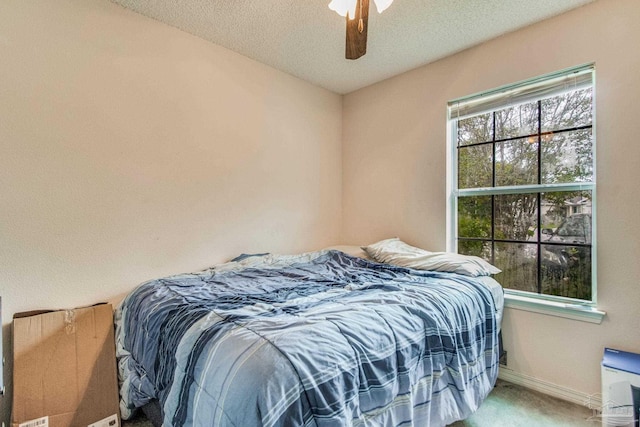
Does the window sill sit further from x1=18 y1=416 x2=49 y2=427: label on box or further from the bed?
x1=18 y1=416 x2=49 y2=427: label on box

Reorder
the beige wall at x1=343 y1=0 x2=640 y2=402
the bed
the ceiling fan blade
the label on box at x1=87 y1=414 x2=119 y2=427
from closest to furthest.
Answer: the bed < the ceiling fan blade < the label on box at x1=87 y1=414 x2=119 y2=427 < the beige wall at x1=343 y1=0 x2=640 y2=402

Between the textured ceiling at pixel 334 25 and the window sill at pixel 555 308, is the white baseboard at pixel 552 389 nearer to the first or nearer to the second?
the window sill at pixel 555 308

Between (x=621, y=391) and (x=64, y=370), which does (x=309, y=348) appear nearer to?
(x=64, y=370)

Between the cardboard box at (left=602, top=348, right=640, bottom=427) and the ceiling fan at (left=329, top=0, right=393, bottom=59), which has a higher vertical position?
the ceiling fan at (left=329, top=0, right=393, bottom=59)

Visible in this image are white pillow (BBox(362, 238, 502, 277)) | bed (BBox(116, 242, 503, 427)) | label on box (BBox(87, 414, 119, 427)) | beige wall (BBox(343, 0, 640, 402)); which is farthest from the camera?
white pillow (BBox(362, 238, 502, 277))

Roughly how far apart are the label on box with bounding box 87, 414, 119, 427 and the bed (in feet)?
0.18

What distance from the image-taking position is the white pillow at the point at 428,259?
212cm

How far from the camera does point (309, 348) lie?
0.98 meters

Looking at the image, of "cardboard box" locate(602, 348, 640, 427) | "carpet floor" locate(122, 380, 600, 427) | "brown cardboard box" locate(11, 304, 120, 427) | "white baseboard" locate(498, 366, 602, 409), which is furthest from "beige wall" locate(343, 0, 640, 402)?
"brown cardboard box" locate(11, 304, 120, 427)

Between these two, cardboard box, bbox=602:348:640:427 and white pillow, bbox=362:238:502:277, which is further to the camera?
white pillow, bbox=362:238:502:277

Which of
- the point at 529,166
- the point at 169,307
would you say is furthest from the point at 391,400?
the point at 529,166

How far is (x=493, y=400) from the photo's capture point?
6.33 ft

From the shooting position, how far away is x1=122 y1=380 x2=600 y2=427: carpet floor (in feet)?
5.60

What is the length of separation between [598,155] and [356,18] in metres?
1.71
